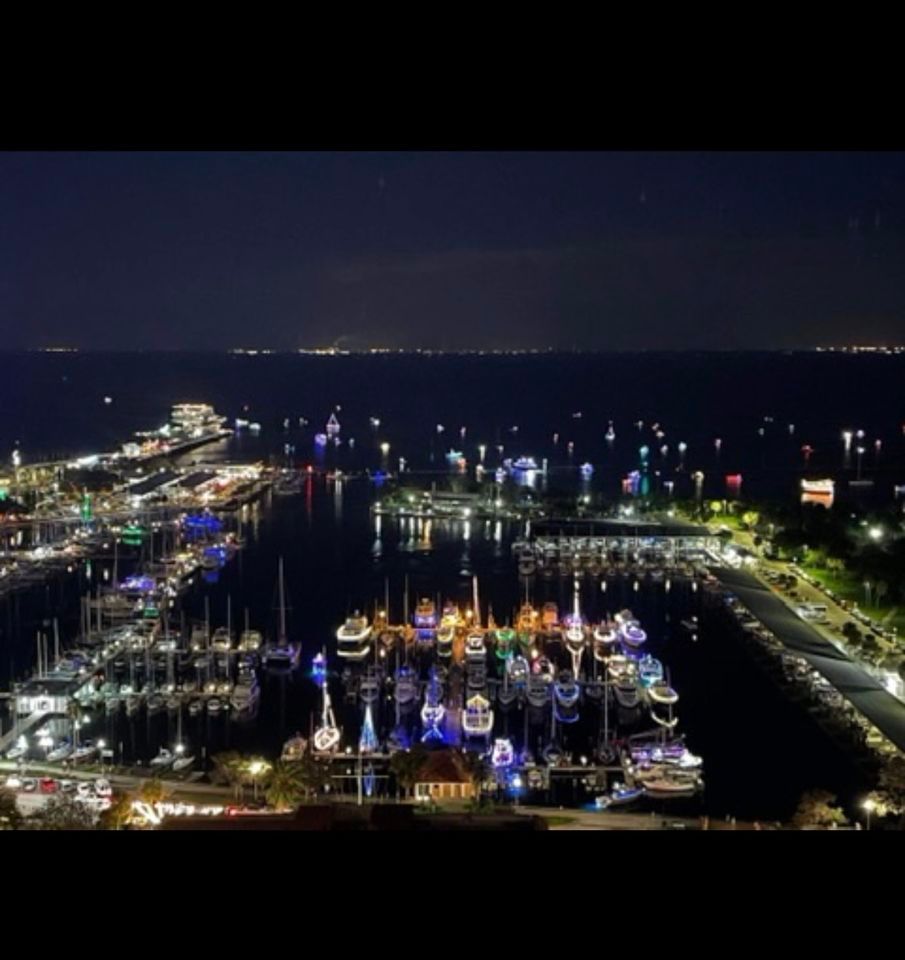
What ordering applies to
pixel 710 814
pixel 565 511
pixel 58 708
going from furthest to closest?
pixel 565 511 < pixel 58 708 < pixel 710 814

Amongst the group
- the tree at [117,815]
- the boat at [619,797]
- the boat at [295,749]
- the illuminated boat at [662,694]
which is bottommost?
the boat at [619,797]

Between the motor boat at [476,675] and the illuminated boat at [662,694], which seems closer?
the illuminated boat at [662,694]

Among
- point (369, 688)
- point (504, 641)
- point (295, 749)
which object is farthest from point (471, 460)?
point (295, 749)

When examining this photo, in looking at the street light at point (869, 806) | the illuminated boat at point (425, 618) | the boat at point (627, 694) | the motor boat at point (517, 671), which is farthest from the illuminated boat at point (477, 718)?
the street light at point (869, 806)

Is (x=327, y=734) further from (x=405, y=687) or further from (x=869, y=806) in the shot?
(x=869, y=806)

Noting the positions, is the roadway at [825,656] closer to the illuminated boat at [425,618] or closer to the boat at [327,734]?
the illuminated boat at [425,618]
